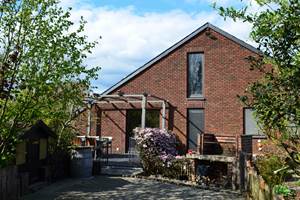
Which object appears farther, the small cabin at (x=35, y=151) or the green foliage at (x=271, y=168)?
the small cabin at (x=35, y=151)

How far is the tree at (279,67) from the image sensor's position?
13.0 feet

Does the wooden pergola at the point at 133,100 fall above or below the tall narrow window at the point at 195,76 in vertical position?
below

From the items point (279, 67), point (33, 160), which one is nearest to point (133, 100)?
point (33, 160)

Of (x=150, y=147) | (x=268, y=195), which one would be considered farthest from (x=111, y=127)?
(x=268, y=195)

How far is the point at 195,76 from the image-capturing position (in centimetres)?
2223

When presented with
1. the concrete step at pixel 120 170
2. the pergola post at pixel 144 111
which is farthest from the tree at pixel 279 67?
the pergola post at pixel 144 111

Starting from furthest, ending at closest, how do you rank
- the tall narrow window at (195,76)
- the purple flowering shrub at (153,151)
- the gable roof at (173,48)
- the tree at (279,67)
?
the tall narrow window at (195,76)
the gable roof at (173,48)
the purple flowering shrub at (153,151)
the tree at (279,67)

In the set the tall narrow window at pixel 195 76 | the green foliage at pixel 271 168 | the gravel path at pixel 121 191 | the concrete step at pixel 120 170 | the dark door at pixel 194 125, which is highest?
the tall narrow window at pixel 195 76

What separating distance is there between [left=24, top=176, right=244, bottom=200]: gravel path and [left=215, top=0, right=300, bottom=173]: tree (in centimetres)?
780

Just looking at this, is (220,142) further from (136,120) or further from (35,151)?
(35,151)

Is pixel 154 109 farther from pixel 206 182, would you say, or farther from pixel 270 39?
pixel 270 39

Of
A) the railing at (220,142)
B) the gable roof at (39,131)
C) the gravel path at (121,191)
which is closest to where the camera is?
the gravel path at (121,191)

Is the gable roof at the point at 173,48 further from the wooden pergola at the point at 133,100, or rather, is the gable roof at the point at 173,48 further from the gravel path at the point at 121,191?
the gravel path at the point at 121,191

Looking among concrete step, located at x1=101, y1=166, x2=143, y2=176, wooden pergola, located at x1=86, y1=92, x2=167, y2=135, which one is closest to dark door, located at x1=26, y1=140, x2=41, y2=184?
concrete step, located at x1=101, y1=166, x2=143, y2=176
